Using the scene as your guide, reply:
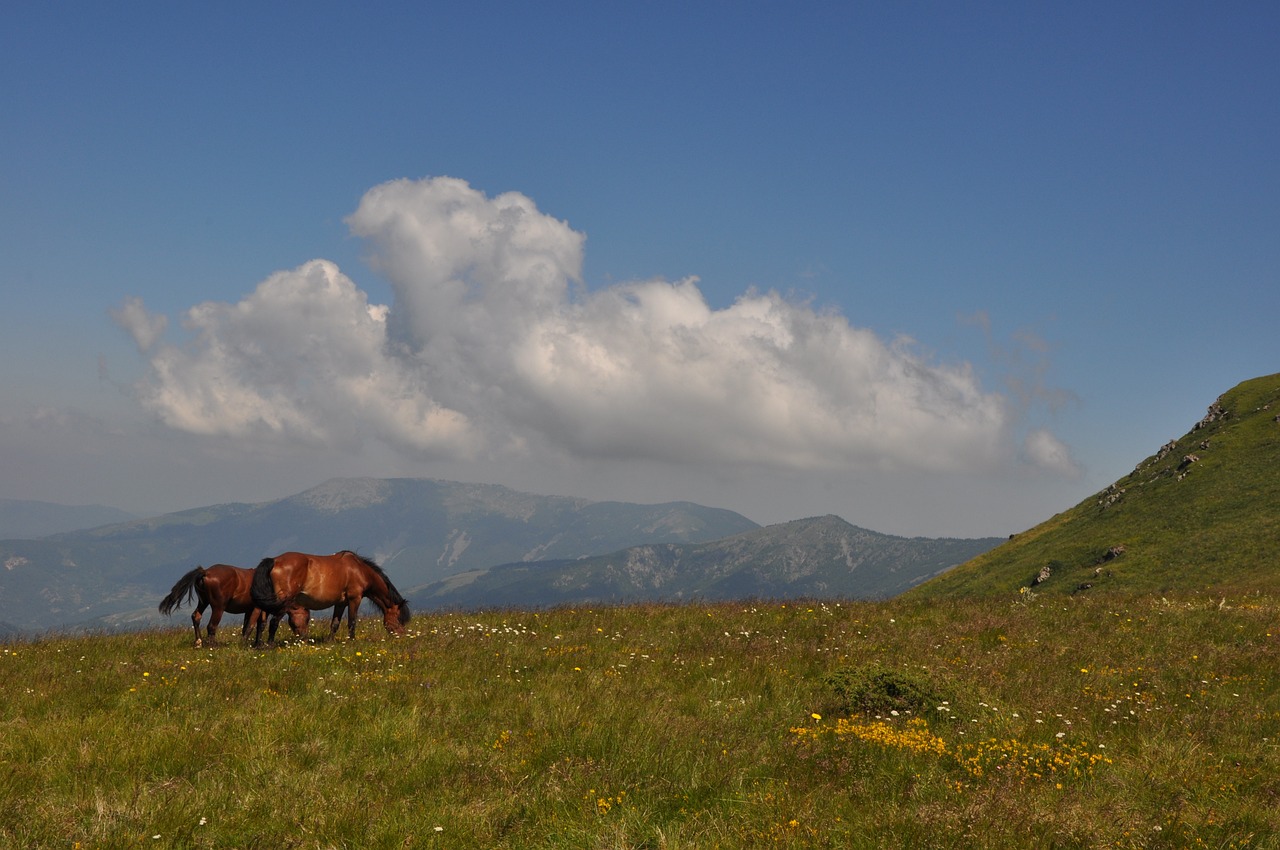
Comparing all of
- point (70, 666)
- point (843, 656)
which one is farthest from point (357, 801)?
point (70, 666)

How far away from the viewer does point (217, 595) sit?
20.0 metres

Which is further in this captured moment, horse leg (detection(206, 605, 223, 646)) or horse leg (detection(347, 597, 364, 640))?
horse leg (detection(206, 605, 223, 646))

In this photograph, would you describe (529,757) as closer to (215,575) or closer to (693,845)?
(693,845)

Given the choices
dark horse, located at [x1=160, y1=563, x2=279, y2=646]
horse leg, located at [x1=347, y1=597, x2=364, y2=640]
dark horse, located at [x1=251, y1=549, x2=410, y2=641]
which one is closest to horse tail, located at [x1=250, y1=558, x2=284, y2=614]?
dark horse, located at [x1=251, y1=549, x2=410, y2=641]

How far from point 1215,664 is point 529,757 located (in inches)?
505

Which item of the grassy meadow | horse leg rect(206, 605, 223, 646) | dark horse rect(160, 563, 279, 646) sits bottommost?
the grassy meadow

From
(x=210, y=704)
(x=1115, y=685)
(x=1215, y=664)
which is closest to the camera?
(x=210, y=704)

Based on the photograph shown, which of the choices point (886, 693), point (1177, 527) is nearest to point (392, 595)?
point (886, 693)

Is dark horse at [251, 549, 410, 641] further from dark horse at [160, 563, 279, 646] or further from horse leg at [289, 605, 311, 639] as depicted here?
dark horse at [160, 563, 279, 646]

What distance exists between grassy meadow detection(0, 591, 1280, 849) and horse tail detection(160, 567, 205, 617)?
2.92 meters

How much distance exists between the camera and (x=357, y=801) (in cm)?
715

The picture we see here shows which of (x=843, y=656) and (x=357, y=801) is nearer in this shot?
(x=357, y=801)

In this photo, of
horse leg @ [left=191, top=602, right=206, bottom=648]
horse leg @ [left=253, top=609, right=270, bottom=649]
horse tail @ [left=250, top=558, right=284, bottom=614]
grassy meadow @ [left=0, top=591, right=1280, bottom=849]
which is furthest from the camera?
horse leg @ [left=191, top=602, right=206, bottom=648]

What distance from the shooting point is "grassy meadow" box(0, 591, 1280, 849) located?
22.0 ft
